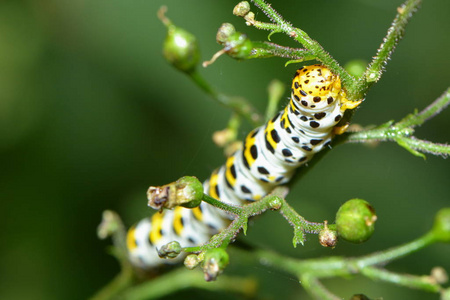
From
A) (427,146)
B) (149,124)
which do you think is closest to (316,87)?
(427,146)

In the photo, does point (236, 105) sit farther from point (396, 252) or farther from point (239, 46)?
point (396, 252)

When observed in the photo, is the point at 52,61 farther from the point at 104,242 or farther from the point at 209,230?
the point at 209,230

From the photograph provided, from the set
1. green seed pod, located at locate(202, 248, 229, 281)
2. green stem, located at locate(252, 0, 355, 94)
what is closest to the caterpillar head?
green stem, located at locate(252, 0, 355, 94)

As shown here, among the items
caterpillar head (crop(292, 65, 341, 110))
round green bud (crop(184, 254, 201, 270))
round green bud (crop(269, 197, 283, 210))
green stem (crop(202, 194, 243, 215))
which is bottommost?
round green bud (crop(184, 254, 201, 270))

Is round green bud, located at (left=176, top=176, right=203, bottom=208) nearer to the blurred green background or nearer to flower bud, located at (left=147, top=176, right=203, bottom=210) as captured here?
flower bud, located at (left=147, top=176, right=203, bottom=210)

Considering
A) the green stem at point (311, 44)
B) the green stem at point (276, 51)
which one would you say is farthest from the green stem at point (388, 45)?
the green stem at point (276, 51)

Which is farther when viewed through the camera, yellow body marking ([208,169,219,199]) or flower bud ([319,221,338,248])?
yellow body marking ([208,169,219,199])

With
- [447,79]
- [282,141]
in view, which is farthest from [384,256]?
[447,79]
